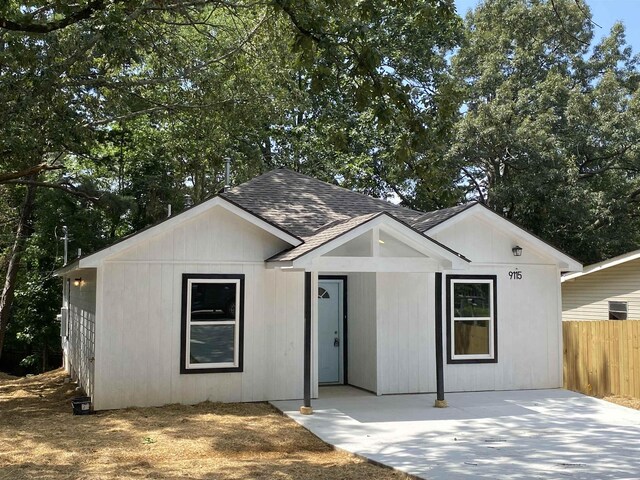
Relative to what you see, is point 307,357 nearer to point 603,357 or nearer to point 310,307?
point 310,307

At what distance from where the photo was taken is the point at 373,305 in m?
12.4

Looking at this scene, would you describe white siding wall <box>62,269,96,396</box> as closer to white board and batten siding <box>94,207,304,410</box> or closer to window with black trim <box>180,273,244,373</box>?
white board and batten siding <box>94,207,304,410</box>

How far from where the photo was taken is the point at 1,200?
22844 mm

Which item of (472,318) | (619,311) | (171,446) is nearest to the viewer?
(171,446)

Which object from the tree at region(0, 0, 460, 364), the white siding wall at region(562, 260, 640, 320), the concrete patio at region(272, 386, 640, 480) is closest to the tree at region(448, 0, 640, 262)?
the tree at region(0, 0, 460, 364)

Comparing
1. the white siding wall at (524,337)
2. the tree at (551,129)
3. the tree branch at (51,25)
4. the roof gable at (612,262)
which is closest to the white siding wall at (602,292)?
the roof gable at (612,262)

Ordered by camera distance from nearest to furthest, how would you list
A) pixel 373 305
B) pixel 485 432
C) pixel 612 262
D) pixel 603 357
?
pixel 485 432 → pixel 373 305 → pixel 603 357 → pixel 612 262

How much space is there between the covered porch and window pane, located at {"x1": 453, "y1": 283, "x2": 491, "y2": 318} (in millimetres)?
530

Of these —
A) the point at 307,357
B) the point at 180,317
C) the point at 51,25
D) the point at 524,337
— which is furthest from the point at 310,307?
the point at 51,25

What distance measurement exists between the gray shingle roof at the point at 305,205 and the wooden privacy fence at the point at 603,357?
11.8 ft

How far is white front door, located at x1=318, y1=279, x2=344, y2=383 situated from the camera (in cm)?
1322

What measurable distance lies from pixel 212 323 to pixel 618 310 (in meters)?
13.2

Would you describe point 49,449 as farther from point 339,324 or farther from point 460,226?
point 460,226

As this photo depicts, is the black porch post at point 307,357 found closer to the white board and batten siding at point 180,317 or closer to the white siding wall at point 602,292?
the white board and batten siding at point 180,317
